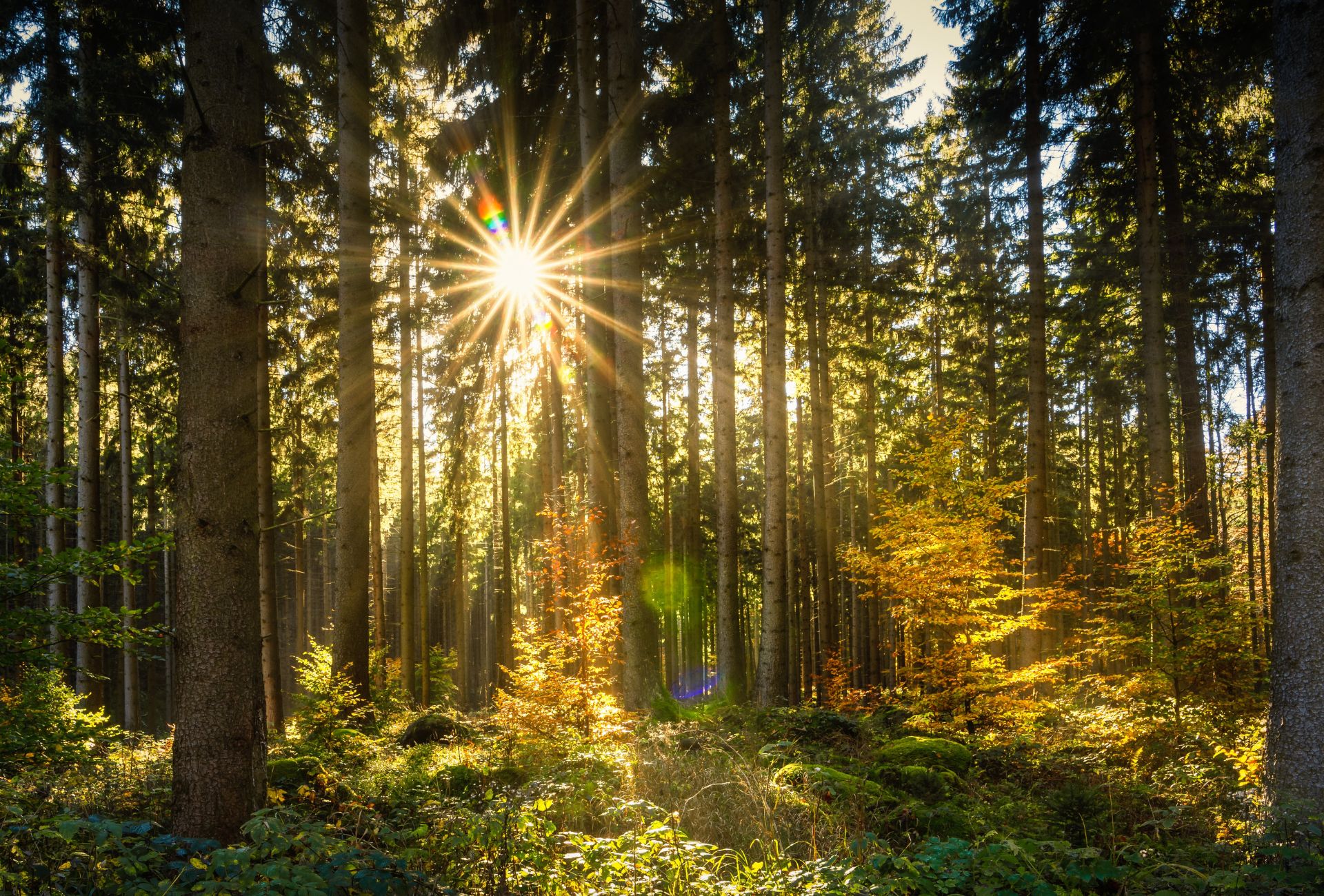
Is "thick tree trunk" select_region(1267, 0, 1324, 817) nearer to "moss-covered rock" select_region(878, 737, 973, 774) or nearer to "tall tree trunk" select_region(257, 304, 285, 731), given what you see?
"moss-covered rock" select_region(878, 737, 973, 774)

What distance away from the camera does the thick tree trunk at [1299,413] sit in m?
5.01

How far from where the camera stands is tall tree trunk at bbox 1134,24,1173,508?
11289mm

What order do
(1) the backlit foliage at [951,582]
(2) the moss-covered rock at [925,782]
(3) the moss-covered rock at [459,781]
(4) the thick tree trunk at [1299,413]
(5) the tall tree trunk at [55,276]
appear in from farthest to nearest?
(5) the tall tree trunk at [55,276] → (1) the backlit foliage at [951,582] → (2) the moss-covered rock at [925,782] → (3) the moss-covered rock at [459,781] → (4) the thick tree trunk at [1299,413]

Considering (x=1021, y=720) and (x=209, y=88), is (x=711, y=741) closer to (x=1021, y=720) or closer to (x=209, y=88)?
(x=1021, y=720)

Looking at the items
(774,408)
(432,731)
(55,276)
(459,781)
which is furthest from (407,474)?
(459,781)

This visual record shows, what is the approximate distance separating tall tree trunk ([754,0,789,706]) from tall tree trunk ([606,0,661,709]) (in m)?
2.07

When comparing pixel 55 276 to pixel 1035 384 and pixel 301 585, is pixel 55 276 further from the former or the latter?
pixel 301 585

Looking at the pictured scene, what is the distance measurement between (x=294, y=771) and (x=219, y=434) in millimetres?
4148

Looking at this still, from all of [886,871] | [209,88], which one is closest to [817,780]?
[886,871]

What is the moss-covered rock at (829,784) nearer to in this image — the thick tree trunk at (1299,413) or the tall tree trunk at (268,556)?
the thick tree trunk at (1299,413)

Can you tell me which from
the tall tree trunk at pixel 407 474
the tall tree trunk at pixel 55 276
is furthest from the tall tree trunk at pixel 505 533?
the tall tree trunk at pixel 55 276

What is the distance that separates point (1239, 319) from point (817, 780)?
19.3 meters

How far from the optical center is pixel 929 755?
25.2 ft

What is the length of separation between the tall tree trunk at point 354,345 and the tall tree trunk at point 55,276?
4717 mm
